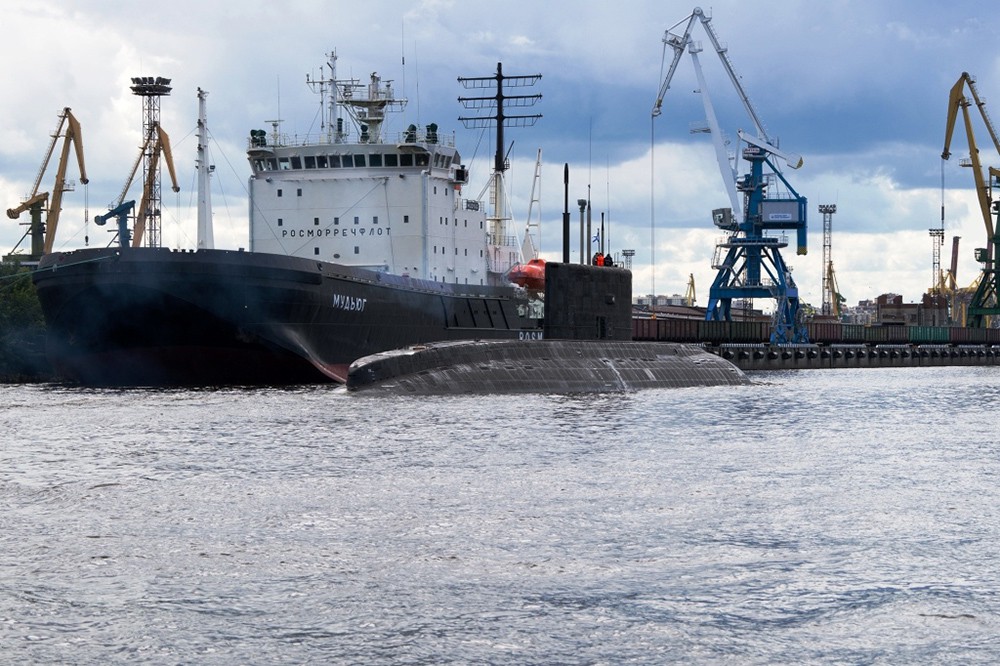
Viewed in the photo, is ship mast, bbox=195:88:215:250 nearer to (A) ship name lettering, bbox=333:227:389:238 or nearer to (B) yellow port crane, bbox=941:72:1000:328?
(A) ship name lettering, bbox=333:227:389:238

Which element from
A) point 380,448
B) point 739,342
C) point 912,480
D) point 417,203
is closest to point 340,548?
point 380,448

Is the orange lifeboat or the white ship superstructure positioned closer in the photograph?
the white ship superstructure

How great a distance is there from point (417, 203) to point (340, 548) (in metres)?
33.9

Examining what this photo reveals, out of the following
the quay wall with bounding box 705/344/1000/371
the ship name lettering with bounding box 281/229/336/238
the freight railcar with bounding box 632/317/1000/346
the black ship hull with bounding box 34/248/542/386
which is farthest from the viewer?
the freight railcar with bounding box 632/317/1000/346

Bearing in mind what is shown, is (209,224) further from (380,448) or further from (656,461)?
(656,461)

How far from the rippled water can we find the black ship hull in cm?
936

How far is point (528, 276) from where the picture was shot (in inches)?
2176

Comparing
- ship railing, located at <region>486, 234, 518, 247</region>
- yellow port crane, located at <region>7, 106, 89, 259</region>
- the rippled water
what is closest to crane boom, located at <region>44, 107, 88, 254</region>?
yellow port crane, located at <region>7, 106, 89, 259</region>

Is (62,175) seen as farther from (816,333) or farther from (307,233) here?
(816,333)

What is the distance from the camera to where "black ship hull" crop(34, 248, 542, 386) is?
35.2 m

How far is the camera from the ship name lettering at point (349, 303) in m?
38.7

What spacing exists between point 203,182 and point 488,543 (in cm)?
2794

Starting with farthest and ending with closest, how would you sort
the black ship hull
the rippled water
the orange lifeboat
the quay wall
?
the quay wall
the orange lifeboat
the black ship hull
the rippled water

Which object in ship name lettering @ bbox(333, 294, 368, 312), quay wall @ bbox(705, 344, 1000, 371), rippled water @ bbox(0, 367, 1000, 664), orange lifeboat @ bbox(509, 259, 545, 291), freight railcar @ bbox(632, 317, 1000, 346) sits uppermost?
orange lifeboat @ bbox(509, 259, 545, 291)
